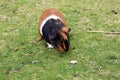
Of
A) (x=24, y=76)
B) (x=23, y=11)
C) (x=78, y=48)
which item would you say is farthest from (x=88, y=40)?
(x=23, y=11)

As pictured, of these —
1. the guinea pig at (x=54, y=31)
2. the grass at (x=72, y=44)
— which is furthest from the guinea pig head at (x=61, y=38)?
the grass at (x=72, y=44)

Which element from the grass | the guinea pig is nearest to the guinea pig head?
the guinea pig

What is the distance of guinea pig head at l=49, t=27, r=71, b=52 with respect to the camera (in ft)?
17.5

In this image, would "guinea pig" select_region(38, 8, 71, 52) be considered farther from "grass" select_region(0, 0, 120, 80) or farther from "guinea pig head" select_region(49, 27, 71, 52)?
"grass" select_region(0, 0, 120, 80)

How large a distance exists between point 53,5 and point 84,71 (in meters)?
2.96

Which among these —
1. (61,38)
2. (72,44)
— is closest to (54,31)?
(61,38)

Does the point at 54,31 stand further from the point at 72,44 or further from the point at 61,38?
the point at 72,44

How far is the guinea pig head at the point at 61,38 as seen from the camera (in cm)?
535

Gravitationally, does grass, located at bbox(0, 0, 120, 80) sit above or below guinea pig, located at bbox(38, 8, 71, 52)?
below

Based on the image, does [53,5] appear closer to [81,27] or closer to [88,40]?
[81,27]

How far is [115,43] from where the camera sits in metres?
5.89

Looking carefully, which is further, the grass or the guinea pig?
the guinea pig

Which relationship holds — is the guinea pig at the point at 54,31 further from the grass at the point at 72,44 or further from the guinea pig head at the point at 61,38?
the grass at the point at 72,44

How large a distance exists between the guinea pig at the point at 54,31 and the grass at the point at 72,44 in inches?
7.5
